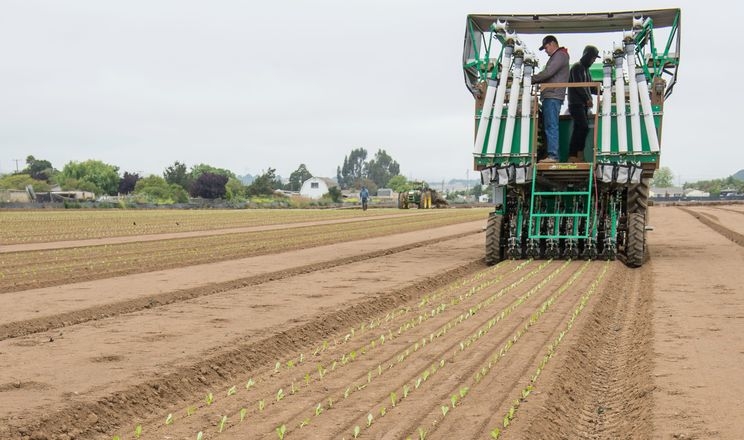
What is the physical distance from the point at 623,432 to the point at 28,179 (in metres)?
103

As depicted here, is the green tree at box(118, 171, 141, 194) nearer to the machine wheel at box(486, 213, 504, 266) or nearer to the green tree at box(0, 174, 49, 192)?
the green tree at box(0, 174, 49, 192)

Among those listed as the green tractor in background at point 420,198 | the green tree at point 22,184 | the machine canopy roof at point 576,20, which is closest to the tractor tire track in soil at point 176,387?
the machine canopy roof at point 576,20

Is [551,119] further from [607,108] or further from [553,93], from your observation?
[607,108]

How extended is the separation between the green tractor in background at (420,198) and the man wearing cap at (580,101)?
47.8 meters

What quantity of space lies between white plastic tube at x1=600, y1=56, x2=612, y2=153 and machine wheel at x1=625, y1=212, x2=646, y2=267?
145cm

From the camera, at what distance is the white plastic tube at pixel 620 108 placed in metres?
15.5

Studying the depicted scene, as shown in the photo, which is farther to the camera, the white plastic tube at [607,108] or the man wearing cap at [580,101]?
the man wearing cap at [580,101]

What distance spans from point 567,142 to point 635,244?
9.09 feet

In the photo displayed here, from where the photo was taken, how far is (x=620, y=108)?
15.6 m

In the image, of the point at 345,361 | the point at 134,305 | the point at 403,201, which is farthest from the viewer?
the point at 403,201

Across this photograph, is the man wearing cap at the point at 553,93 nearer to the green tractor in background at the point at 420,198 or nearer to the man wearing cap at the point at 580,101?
the man wearing cap at the point at 580,101

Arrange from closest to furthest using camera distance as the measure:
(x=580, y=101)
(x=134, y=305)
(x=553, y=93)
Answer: (x=134, y=305)
(x=553, y=93)
(x=580, y=101)

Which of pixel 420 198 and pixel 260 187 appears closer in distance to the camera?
pixel 420 198

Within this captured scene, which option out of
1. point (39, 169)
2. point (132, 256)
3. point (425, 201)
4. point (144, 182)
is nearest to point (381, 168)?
point (39, 169)
